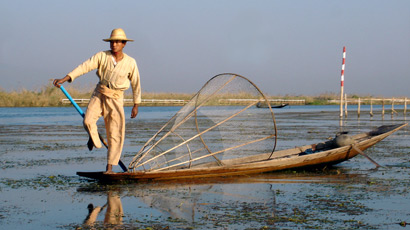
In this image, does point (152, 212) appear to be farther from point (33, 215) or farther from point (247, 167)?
point (247, 167)

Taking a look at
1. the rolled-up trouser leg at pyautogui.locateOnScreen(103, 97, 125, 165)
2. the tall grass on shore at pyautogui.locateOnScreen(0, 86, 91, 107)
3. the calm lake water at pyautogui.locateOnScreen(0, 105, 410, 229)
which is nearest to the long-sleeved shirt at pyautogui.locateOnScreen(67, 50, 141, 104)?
the rolled-up trouser leg at pyautogui.locateOnScreen(103, 97, 125, 165)

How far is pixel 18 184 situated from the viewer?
7.39 meters

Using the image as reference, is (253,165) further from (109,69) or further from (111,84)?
(109,69)

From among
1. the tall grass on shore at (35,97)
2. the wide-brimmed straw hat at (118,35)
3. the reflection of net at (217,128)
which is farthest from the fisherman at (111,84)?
the tall grass on shore at (35,97)

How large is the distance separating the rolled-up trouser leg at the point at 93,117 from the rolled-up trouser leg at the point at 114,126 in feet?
0.34

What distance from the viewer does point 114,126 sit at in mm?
7434

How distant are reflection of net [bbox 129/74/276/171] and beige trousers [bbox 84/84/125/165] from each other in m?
0.56

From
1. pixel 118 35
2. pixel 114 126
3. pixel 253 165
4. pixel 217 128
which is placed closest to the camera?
pixel 118 35

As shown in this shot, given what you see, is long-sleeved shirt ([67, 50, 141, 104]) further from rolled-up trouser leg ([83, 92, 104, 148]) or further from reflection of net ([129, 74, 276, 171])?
reflection of net ([129, 74, 276, 171])

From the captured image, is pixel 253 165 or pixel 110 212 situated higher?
pixel 253 165

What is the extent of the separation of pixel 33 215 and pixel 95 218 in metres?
0.66

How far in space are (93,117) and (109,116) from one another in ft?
0.77

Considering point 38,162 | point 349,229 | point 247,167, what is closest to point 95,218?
point 349,229

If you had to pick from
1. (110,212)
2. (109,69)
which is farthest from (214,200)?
(109,69)
